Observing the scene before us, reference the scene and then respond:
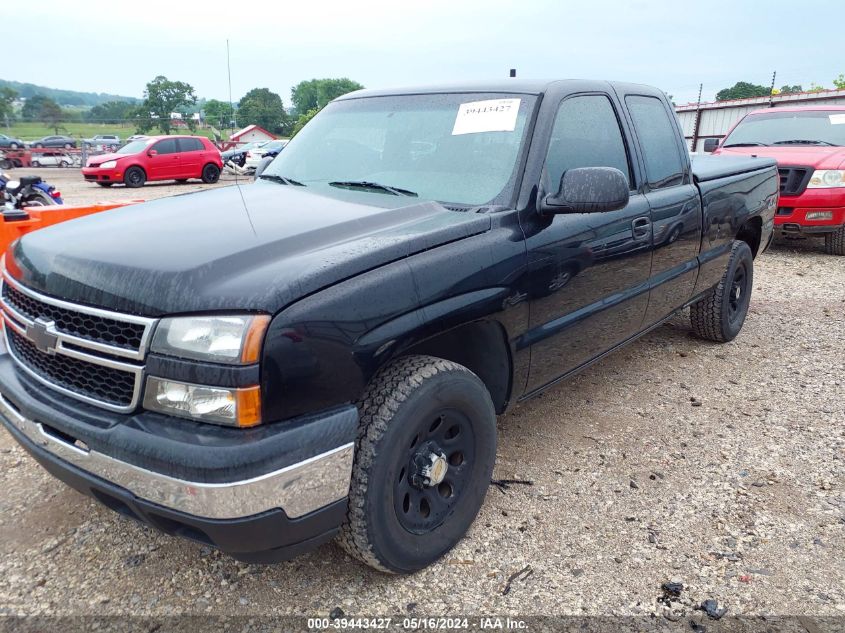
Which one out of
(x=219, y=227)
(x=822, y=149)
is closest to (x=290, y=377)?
(x=219, y=227)

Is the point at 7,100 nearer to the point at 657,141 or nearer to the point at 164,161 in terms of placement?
the point at 164,161

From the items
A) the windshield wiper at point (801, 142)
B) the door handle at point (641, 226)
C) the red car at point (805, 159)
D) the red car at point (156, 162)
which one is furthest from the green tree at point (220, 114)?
the red car at point (156, 162)

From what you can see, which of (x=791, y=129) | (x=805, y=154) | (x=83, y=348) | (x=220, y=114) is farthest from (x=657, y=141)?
(x=791, y=129)

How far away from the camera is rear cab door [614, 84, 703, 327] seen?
3527 millimetres

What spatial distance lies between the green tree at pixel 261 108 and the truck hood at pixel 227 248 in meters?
0.76

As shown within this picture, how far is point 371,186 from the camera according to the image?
289 centimetres

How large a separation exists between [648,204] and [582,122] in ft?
1.99

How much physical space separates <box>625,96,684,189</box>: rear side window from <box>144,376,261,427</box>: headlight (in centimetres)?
265

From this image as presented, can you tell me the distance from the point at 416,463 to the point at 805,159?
7.40 m

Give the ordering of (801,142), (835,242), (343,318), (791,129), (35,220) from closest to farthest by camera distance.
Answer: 1. (343,318)
2. (35,220)
3. (835,242)
4. (801,142)
5. (791,129)

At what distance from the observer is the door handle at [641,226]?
3.25 metres

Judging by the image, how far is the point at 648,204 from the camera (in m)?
3.39

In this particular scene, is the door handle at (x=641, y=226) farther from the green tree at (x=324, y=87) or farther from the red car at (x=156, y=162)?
the green tree at (x=324, y=87)

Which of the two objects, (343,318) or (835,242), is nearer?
(343,318)
